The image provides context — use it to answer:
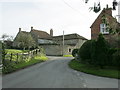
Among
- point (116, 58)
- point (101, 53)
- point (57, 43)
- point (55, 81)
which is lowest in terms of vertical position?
point (55, 81)

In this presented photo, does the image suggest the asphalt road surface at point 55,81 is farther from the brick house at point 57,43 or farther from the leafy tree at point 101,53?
the brick house at point 57,43

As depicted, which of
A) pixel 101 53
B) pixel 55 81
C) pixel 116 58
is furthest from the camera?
pixel 116 58

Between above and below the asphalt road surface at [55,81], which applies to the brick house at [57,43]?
above

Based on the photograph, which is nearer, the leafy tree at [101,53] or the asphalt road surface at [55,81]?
the asphalt road surface at [55,81]

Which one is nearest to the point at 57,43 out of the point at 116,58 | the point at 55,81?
the point at 116,58

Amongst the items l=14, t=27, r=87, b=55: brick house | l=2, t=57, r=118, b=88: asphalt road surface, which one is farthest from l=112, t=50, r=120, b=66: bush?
l=14, t=27, r=87, b=55: brick house

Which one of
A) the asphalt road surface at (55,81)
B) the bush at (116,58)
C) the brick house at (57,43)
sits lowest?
the asphalt road surface at (55,81)

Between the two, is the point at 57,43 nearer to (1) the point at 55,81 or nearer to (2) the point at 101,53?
(2) the point at 101,53

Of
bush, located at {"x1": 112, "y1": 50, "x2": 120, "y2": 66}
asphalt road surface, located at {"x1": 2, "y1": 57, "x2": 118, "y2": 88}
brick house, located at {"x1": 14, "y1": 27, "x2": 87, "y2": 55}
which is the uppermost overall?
brick house, located at {"x1": 14, "y1": 27, "x2": 87, "y2": 55}

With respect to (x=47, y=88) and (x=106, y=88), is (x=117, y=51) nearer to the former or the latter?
(x=106, y=88)

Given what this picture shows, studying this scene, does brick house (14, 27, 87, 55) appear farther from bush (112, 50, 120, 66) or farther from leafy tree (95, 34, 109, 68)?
bush (112, 50, 120, 66)

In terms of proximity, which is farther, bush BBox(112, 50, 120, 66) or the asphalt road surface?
bush BBox(112, 50, 120, 66)

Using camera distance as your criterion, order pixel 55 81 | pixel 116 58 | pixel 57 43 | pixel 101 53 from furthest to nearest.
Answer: pixel 57 43, pixel 116 58, pixel 101 53, pixel 55 81

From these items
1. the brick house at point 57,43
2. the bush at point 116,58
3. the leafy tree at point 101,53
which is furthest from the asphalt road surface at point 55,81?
the brick house at point 57,43
